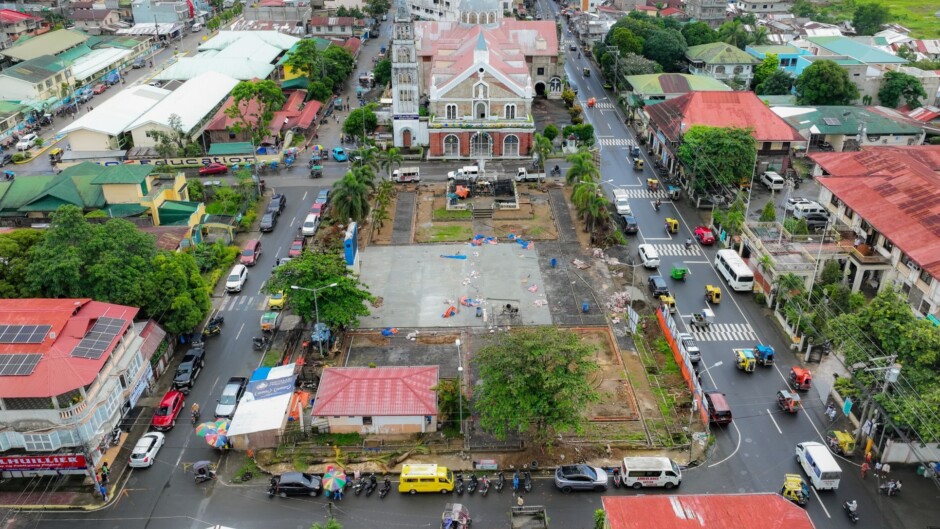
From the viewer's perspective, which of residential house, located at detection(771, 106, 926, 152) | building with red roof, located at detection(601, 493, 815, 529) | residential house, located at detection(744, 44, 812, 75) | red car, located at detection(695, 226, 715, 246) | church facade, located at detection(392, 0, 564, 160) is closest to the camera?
building with red roof, located at detection(601, 493, 815, 529)

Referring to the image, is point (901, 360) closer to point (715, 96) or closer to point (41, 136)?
point (715, 96)

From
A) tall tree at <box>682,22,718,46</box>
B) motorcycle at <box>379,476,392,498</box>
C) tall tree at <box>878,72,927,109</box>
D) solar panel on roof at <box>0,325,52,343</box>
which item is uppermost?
tall tree at <box>682,22,718,46</box>

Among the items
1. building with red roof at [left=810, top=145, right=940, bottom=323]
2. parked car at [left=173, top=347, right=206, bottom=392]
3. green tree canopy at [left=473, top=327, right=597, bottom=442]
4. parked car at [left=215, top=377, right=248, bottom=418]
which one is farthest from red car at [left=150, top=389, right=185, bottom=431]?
building with red roof at [left=810, top=145, right=940, bottom=323]

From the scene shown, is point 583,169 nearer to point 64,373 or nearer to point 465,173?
point 465,173

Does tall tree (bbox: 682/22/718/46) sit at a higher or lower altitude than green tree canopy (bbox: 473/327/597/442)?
higher

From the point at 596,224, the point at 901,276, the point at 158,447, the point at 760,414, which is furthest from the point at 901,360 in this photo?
the point at 158,447

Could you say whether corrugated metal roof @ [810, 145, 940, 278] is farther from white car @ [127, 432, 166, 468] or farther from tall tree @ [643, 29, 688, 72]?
white car @ [127, 432, 166, 468]
